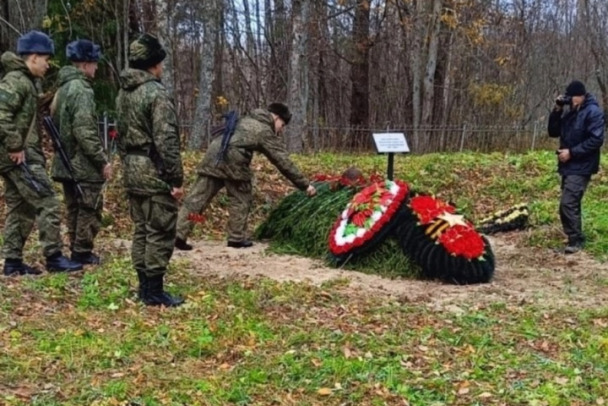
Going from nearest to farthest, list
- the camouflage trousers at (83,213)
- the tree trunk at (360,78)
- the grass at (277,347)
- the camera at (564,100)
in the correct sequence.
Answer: the grass at (277,347) → the camouflage trousers at (83,213) → the camera at (564,100) → the tree trunk at (360,78)

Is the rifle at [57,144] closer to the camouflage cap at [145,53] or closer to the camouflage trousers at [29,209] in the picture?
the camouflage trousers at [29,209]

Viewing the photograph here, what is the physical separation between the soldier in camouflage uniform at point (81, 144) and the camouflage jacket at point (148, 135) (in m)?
0.94

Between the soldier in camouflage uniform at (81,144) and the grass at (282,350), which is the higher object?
the soldier in camouflage uniform at (81,144)

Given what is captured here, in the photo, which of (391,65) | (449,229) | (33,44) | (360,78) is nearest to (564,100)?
(449,229)

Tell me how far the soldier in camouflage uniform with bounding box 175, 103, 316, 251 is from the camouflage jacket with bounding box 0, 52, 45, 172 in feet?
7.45

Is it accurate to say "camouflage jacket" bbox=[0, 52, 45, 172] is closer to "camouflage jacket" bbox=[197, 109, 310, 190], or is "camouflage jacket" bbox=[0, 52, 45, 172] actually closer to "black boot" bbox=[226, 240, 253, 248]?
"camouflage jacket" bbox=[197, 109, 310, 190]

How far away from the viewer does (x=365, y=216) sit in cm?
711

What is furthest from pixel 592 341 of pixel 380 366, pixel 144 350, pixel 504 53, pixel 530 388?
pixel 504 53

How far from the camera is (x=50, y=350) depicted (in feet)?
14.8

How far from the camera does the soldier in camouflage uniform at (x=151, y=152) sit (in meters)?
5.24

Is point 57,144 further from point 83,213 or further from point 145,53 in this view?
point 145,53

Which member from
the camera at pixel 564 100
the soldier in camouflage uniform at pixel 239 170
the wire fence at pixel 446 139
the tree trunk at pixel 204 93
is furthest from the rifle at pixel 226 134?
the wire fence at pixel 446 139

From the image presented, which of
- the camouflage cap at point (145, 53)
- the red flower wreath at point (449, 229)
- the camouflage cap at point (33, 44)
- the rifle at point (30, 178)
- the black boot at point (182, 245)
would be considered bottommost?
the black boot at point (182, 245)

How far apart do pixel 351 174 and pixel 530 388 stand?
444 centimetres
